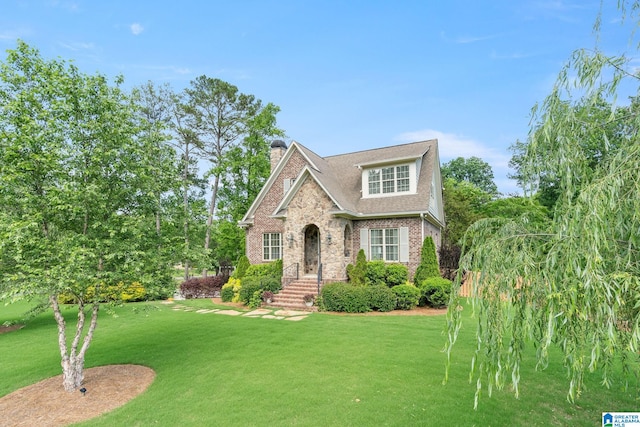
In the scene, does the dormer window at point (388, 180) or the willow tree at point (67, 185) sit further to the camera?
the dormer window at point (388, 180)

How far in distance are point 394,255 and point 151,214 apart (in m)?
11.1

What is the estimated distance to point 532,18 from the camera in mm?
6402

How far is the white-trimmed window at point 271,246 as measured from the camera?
18.1m

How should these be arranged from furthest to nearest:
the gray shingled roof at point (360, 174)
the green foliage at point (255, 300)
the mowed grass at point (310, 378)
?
the gray shingled roof at point (360, 174), the green foliage at point (255, 300), the mowed grass at point (310, 378)

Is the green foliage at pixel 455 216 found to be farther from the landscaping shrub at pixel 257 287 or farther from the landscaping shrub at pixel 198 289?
the landscaping shrub at pixel 198 289

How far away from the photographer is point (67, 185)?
5.21 metres

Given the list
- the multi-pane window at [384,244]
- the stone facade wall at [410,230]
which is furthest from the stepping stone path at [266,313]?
the multi-pane window at [384,244]

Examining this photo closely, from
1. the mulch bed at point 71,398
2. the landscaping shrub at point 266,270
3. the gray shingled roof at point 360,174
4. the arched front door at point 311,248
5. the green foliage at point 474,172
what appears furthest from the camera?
the green foliage at point 474,172

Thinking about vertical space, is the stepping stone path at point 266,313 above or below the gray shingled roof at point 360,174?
below

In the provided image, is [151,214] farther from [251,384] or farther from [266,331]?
[266,331]

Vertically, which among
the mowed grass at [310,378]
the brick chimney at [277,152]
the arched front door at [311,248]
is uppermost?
the brick chimney at [277,152]

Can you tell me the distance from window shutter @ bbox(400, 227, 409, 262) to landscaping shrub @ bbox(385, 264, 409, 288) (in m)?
0.61

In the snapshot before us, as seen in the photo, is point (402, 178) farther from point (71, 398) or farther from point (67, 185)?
point (71, 398)

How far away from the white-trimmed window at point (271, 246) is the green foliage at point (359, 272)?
5614 mm
